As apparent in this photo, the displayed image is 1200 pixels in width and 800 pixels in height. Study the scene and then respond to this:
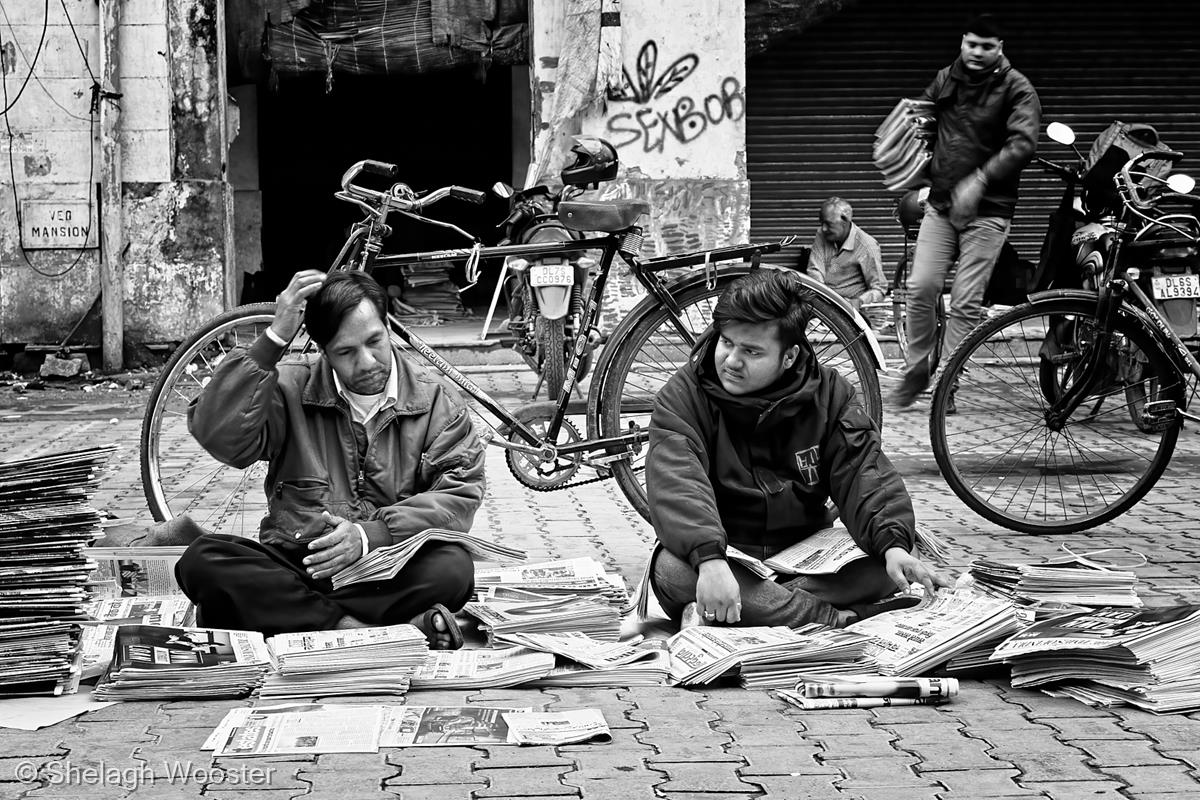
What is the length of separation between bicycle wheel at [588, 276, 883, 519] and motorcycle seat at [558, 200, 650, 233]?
0.30 m

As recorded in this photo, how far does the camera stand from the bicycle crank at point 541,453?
17.7ft

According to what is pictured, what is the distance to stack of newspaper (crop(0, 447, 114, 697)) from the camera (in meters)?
3.59

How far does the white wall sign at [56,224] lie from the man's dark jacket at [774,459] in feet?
24.9

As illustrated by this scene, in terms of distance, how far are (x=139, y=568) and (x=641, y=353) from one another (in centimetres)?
194

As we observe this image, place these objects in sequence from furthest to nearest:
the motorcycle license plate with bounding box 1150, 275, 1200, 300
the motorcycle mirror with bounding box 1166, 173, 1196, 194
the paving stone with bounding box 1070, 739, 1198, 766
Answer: the motorcycle license plate with bounding box 1150, 275, 1200, 300
the motorcycle mirror with bounding box 1166, 173, 1196, 194
the paving stone with bounding box 1070, 739, 1198, 766

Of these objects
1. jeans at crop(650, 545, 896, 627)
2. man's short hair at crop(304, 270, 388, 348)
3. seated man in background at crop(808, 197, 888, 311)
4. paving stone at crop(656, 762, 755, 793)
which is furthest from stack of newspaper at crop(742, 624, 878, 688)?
seated man in background at crop(808, 197, 888, 311)

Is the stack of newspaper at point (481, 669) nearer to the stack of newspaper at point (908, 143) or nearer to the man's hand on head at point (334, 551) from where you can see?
the man's hand on head at point (334, 551)

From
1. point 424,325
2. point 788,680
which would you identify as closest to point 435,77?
point 424,325

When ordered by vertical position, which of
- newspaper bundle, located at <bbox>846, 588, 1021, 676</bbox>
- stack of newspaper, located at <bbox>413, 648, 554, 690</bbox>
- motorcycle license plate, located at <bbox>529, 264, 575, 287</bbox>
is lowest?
stack of newspaper, located at <bbox>413, 648, 554, 690</bbox>

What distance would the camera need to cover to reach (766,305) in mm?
3953

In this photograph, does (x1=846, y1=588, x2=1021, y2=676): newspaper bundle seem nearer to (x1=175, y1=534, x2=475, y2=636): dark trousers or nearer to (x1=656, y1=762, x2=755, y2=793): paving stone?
(x1=656, y1=762, x2=755, y2=793): paving stone

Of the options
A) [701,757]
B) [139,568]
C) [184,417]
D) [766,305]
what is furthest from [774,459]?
[184,417]

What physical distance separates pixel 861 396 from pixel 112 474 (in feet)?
11.6

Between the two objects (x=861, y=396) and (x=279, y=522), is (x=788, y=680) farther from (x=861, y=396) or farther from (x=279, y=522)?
(x=861, y=396)
